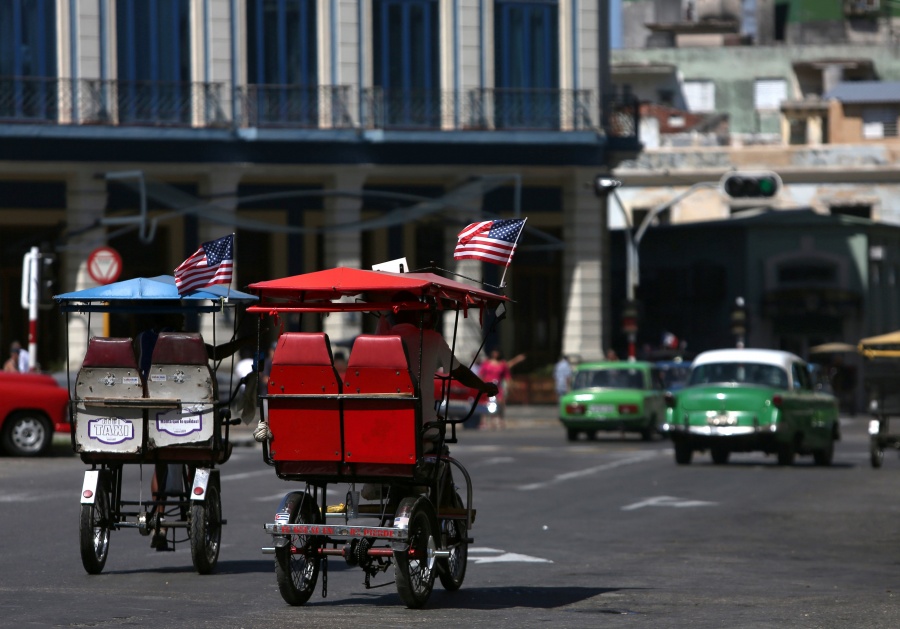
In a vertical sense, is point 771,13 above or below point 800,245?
above

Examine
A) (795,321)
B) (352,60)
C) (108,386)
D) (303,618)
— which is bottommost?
(795,321)

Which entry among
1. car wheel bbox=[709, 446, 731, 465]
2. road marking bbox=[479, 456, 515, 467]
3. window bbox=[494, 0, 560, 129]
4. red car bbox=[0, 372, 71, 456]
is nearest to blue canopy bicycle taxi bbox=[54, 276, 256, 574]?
red car bbox=[0, 372, 71, 456]

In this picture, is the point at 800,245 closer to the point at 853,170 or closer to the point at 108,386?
the point at 853,170

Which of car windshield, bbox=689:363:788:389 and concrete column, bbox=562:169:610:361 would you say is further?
concrete column, bbox=562:169:610:361

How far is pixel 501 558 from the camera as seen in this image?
1559 cm

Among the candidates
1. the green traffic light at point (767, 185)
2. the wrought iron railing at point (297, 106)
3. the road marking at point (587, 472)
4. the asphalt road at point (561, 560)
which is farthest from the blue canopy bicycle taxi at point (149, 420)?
the green traffic light at point (767, 185)

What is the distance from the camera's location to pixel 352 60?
4531 cm

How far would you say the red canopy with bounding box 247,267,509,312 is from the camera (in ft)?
38.0

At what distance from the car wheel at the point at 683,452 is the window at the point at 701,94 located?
186ft

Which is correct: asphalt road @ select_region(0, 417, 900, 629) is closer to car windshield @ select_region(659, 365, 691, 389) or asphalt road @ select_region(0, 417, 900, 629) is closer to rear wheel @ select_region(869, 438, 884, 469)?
rear wheel @ select_region(869, 438, 884, 469)

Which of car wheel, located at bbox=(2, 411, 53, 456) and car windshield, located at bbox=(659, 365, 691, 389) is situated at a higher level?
car wheel, located at bbox=(2, 411, 53, 456)

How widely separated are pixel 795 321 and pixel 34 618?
55.2 metres

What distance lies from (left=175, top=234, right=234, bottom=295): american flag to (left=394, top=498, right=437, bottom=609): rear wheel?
112 inches

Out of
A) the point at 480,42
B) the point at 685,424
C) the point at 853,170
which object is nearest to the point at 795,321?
the point at 853,170
